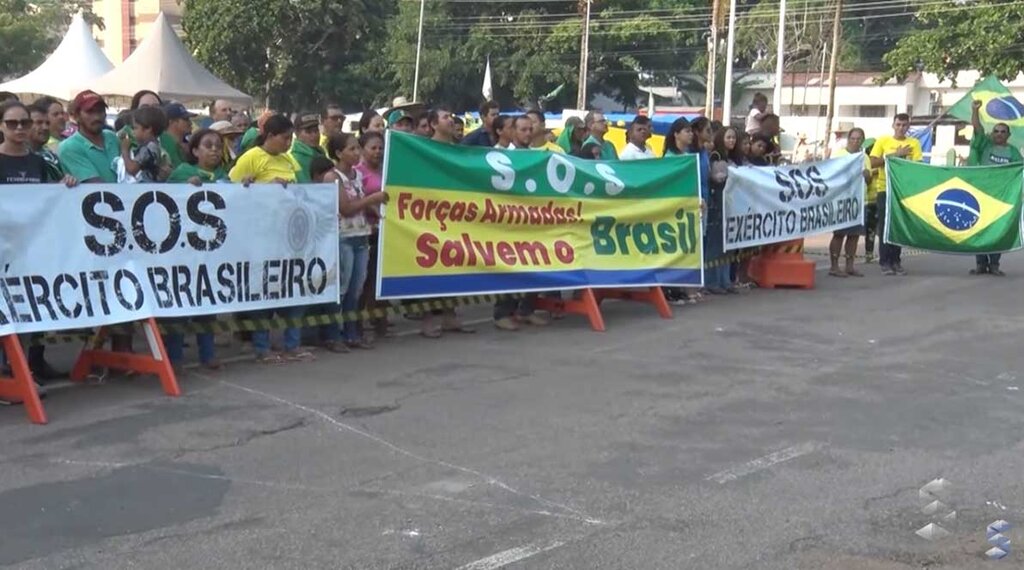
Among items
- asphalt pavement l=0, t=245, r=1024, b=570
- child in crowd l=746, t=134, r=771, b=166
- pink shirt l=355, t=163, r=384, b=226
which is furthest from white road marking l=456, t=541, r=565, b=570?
child in crowd l=746, t=134, r=771, b=166

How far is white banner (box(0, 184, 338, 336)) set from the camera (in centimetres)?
726

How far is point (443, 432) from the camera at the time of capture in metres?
7.07

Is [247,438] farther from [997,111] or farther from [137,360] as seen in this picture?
[997,111]

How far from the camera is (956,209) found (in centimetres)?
1510

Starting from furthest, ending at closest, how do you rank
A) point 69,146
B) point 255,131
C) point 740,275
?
point 740,275 < point 255,131 < point 69,146

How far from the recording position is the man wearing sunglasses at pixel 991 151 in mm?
15492

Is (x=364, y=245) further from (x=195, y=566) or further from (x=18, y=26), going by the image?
(x=18, y=26)

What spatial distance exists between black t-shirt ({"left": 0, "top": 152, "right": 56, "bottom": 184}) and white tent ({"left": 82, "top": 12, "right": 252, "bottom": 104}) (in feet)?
58.7

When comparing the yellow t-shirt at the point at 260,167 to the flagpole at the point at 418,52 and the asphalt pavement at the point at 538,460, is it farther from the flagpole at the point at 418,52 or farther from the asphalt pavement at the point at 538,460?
the flagpole at the point at 418,52

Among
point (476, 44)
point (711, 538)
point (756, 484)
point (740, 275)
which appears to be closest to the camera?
point (711, 538)

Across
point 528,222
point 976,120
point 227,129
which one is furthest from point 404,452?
point 976,120

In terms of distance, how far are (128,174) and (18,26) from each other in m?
64.8

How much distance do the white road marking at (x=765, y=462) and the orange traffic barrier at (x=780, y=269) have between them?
7.03 m

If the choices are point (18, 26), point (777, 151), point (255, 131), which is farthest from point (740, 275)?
point (18, 26)
